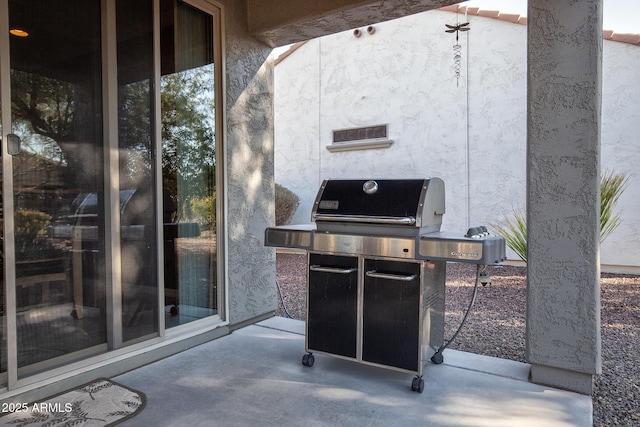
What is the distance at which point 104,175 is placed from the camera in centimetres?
301

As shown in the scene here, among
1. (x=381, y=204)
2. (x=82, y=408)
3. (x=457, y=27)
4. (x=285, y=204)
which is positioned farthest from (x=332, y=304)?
(x=285, y=204)

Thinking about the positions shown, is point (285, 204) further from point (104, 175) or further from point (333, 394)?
point (333, 394)

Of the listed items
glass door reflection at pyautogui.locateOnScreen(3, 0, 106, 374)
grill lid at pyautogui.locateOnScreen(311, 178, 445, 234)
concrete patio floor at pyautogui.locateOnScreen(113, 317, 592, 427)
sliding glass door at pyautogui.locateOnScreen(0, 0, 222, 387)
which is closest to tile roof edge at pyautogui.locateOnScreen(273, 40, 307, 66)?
sliding glass door at pyautogui.locateOnScreen(0, 0, 222, 387)

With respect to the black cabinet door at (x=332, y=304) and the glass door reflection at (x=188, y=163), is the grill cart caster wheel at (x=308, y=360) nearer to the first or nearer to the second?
the black cabinet door at (x=332, y=304)

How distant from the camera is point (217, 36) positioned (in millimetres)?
3873

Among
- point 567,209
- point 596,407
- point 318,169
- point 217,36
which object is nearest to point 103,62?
point 217,36

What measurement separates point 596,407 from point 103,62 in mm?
4172

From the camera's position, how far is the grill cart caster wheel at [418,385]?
2.76m

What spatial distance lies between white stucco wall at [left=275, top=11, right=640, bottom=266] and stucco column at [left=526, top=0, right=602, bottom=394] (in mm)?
5042

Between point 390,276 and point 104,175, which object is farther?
point 104,175

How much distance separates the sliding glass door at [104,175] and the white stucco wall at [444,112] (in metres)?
5.63

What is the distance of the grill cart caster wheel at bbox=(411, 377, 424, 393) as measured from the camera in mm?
2762

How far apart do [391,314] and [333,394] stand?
0.67 m

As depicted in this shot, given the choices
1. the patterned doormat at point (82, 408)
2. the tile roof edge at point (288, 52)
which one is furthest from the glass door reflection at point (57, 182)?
the tile roof edge at point (288, 52)
